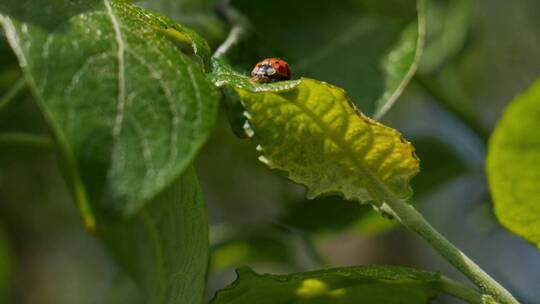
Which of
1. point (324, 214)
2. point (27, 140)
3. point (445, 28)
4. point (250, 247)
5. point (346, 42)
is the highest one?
point (346, 42)

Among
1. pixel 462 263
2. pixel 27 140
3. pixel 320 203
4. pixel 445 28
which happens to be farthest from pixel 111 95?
pixel 445 28

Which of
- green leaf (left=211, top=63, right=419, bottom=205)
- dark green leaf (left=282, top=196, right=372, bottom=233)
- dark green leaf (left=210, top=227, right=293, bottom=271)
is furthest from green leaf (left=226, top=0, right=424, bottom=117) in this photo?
dark green leaf (left=210, top=227, right=293, bottom=271)

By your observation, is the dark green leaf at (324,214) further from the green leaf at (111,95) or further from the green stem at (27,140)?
the green leaf at (111,95)

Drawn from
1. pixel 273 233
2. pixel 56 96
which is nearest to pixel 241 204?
pixel 273 233

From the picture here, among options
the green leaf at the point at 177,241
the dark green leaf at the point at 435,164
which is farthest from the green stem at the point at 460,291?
the dark green leaf at the point at 435,164

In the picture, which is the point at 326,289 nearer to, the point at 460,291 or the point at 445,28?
the point at 460,291

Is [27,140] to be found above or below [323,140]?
below
